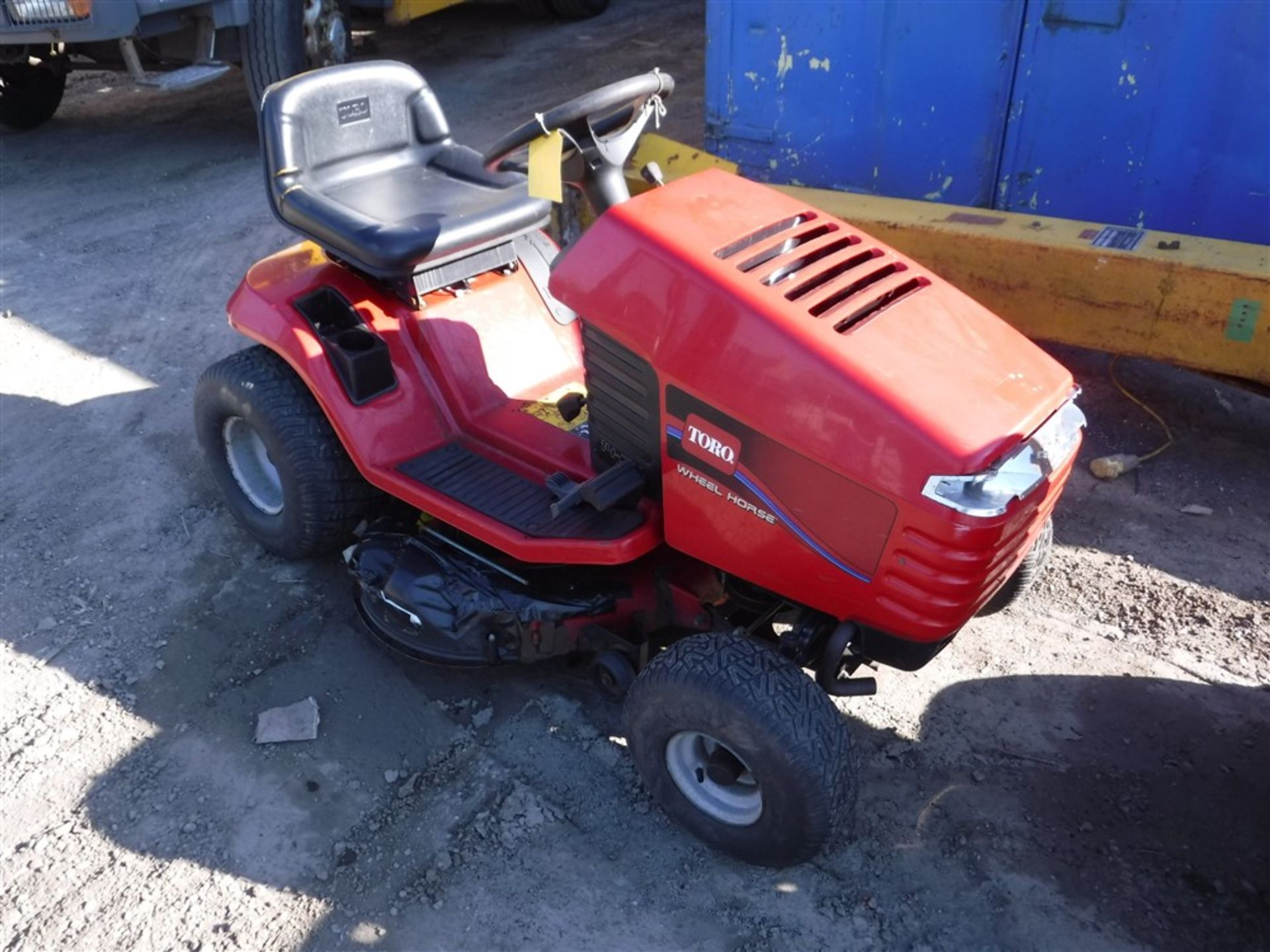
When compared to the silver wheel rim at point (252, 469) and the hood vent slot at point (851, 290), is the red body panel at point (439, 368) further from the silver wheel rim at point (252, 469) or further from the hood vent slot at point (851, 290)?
the hood vent slot at point (851, 290)

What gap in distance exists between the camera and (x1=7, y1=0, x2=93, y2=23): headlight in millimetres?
5547

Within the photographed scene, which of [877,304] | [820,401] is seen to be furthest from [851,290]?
[820,401]

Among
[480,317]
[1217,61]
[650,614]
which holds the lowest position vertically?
[650,614]

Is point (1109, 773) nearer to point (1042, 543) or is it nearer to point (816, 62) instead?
point (1042, 543)

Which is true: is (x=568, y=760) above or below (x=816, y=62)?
below

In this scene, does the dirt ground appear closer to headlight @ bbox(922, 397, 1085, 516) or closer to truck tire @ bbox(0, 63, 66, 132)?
headlight @ bbox(922, 397, 1085, 516)

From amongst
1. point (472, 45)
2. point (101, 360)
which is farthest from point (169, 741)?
point (472, 45)

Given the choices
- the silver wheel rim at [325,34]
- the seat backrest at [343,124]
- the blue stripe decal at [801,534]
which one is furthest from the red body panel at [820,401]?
the silver wheel rim at [325,34]

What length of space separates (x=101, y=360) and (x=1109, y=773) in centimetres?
399

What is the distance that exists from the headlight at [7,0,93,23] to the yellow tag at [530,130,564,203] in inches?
169

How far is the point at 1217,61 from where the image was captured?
3.88 meters

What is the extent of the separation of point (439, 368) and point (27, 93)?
5539mm

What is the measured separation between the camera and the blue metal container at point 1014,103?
Result: 155 inches

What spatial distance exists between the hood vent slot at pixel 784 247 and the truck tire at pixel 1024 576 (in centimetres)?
99
